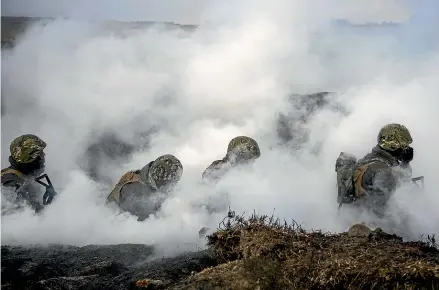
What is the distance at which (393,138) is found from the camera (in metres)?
10.6

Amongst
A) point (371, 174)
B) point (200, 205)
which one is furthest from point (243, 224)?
point (200, 205)

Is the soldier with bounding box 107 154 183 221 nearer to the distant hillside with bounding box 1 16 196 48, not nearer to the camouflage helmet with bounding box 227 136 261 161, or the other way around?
the camouflage helmet with bounding box 227 136 261 161

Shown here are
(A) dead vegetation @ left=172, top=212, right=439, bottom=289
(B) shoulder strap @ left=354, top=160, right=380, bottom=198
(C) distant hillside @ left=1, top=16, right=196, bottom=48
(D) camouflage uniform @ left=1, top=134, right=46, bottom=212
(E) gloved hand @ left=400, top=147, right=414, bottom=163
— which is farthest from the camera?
(C) distant hillside @ left=1, top=16, right=196, bottom=48

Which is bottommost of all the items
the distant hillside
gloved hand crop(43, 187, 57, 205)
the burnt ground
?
the burnt ground

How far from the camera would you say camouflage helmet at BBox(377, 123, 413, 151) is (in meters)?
10.6

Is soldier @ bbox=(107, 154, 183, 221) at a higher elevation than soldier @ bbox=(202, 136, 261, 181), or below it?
below

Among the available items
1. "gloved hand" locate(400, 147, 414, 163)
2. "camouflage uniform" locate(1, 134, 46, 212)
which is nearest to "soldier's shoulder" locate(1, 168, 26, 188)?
"camouflage uniform" locate(1, 134, 46, 212)

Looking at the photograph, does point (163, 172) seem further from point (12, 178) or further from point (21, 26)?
point (21, 26)

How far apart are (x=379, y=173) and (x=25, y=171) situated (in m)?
6.61

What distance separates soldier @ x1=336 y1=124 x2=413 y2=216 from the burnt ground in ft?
5.04

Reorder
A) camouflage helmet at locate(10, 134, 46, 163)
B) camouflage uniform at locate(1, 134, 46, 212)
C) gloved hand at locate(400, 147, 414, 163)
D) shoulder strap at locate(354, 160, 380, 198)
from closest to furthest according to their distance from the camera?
shoulder strap at locate(354, 160, 380, 198)
gloved hand at locate(400, 147, 414, 163)
camouflage uniform at locate(1, 134, 46, 212)
camouflage helmet at locate(10, 134, 46, 163)

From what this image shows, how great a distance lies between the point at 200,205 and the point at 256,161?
259cm

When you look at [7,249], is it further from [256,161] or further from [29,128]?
[29,128]

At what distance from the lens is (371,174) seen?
10.1 m
